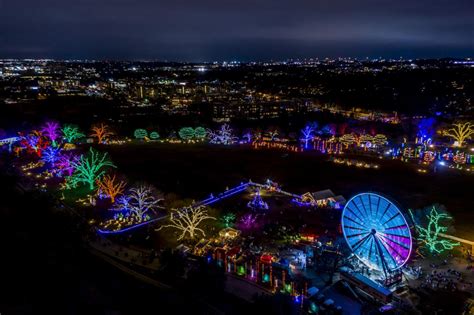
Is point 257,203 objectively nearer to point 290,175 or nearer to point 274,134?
point 290,175

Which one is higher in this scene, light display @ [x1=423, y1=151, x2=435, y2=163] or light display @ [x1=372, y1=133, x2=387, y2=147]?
light display @ [x1=372, y1=133, x2=387, y2=147]

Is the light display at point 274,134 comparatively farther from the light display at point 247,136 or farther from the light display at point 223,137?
the light display at point 223,137

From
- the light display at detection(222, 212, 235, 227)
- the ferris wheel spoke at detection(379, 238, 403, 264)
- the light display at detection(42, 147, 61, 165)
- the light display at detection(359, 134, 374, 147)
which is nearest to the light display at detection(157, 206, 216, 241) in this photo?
the light display at detection(222, 212, 235, 227)

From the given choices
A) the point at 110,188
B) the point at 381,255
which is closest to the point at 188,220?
the point at 110,188

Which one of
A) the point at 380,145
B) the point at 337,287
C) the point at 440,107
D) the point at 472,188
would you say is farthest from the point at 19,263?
the point at 440,107

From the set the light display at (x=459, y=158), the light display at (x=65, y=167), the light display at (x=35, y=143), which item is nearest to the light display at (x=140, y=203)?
the light display at (x=65, y=167)

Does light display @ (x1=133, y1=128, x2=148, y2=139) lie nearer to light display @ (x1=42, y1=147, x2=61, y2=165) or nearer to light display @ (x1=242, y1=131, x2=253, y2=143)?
light display @ (x1=242, y1=131, x2=253, y2=143)
